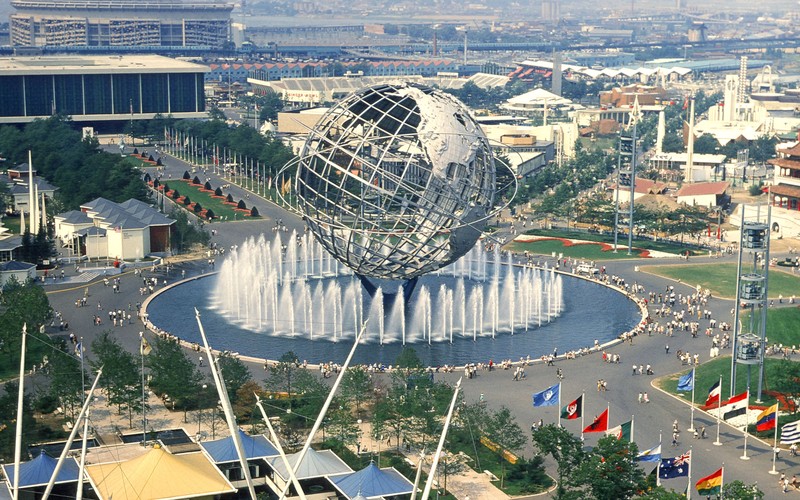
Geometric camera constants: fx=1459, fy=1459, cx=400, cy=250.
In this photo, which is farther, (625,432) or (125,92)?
(125,92)

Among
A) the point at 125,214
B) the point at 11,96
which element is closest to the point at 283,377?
the point at 125,214

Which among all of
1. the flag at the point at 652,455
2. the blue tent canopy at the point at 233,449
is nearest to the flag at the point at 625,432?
the flag at the point at 652,455

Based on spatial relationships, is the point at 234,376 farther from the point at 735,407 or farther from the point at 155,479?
the point at 735,407

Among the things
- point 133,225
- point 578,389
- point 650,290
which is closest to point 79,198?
point 133,225

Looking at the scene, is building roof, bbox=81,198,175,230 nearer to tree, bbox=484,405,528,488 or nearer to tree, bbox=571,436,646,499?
tree, bbox=484,405,528,488

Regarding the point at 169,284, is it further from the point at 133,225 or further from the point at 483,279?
the point at 483,279

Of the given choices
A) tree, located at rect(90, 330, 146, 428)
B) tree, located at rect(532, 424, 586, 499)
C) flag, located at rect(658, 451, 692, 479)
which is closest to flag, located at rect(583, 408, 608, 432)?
tree, located at rect(532, 424, 586, 499)
